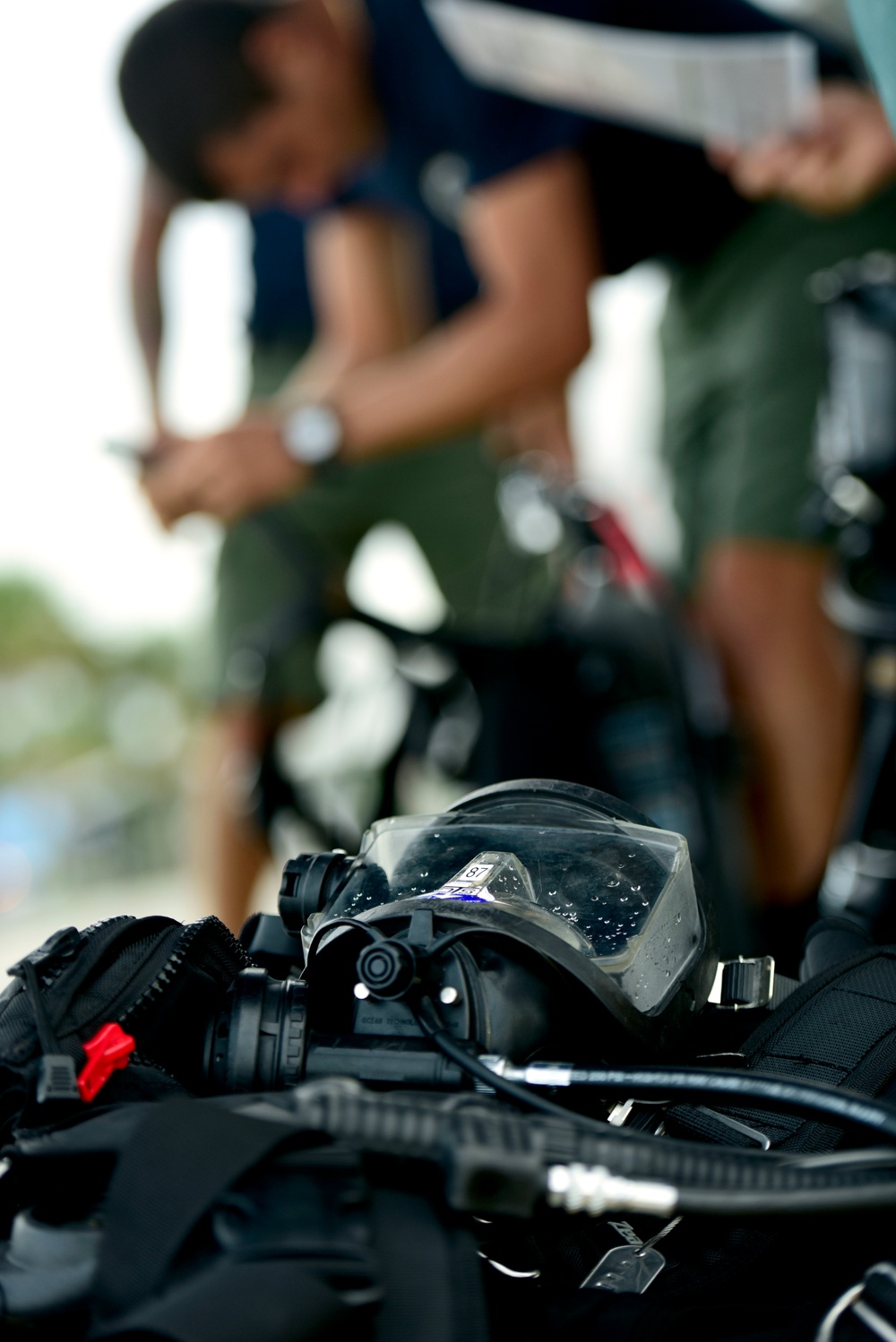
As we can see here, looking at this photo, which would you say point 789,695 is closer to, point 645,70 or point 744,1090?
point 645,70

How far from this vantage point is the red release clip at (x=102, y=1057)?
0.60 m

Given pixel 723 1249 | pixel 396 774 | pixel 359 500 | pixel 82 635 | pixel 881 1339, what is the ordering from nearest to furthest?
pixel 881 1339 < pixel 723 1249 < pixel 396 774 < pixel 359 500 < pixel 82 635

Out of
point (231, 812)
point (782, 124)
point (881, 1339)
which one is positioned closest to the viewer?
point (881, 1339)

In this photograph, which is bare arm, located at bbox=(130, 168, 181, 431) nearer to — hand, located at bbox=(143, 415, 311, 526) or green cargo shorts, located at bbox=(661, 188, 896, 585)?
hand, located at bbox=(143, 415, 311, 526)

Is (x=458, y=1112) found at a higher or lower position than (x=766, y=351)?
higher

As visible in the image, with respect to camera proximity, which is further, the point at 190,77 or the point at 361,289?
the point at 361,289

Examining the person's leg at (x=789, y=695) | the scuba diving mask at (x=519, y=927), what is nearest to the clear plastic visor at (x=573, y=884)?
the scuba diving mask at (x=519, y=927)

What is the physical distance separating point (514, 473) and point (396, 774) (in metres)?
0.65

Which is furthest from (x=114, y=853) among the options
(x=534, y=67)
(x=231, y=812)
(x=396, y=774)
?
(x=534, y=67)

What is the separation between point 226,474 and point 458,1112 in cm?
154

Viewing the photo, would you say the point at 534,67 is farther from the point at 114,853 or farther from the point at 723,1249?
the point at 114,853

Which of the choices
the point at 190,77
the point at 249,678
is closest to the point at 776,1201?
the point at 249,678

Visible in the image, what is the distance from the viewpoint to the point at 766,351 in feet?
6.35

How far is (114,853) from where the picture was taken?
691 centimetres
